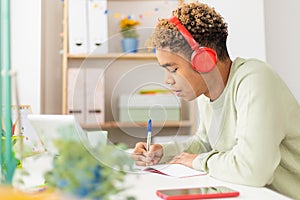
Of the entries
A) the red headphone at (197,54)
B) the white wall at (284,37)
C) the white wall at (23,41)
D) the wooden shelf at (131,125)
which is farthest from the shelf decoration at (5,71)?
the white wall at (284,37)

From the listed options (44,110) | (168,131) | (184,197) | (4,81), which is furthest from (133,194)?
(44,110)

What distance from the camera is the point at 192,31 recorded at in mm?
936

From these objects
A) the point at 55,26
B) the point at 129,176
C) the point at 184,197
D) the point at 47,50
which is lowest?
the point at 184,197

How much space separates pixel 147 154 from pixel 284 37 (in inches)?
72.7

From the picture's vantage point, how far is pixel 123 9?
9.41 feet

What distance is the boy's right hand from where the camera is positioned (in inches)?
28.0

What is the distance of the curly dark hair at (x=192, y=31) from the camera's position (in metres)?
0.75

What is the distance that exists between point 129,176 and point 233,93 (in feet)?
2.38

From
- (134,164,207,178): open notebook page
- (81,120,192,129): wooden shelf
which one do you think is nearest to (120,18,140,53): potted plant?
(81,120,192,129): wooden shelf

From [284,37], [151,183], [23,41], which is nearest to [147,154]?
[151,183]

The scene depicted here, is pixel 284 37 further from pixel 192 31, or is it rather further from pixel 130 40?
pixel 130 40

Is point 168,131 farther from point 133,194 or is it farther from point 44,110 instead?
point 44,110

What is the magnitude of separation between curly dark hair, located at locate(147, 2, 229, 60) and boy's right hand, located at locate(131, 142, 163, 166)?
18cm

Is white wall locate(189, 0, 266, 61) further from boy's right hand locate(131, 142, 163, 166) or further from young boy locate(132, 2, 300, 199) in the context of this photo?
boy's right hand locate(131, 142, 163, 166)
